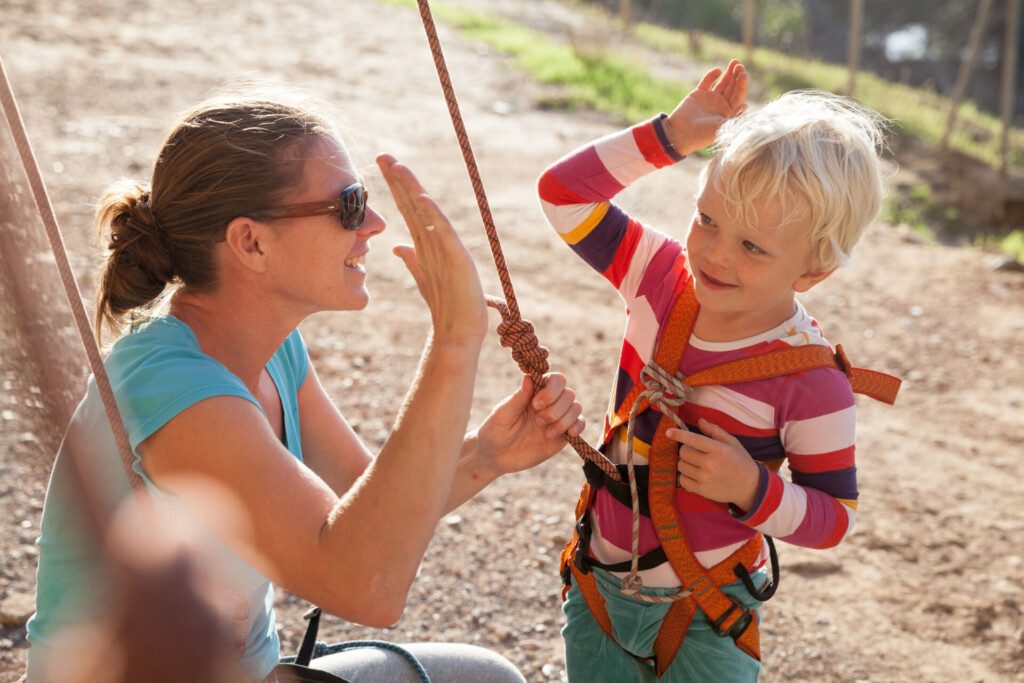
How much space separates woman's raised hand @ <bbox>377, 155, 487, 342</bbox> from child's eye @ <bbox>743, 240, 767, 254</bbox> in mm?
572

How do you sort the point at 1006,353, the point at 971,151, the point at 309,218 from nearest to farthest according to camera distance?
1. the point at 309,218
2. the point at 1006,353
3. the point at 971,151

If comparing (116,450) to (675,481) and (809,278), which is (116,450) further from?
(809,278)

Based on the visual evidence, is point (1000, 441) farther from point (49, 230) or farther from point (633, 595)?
point (49, 230)

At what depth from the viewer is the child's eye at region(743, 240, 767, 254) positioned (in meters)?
1.87

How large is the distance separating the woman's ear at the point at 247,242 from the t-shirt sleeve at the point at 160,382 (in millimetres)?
197

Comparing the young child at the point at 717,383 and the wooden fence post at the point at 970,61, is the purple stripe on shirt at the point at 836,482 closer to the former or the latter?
the young child at the point at 717,383

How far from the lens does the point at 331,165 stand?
1.86 metres

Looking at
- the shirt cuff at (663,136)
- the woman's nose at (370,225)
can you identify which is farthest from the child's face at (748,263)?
the woman's nose at (370,225)

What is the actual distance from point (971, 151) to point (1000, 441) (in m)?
7.38

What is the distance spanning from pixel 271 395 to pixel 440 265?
0.65m

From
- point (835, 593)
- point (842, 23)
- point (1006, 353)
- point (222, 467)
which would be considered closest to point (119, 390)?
point (222, 467)

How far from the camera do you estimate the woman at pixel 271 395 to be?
1.55 metres

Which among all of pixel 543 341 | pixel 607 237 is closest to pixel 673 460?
pixel 607 237

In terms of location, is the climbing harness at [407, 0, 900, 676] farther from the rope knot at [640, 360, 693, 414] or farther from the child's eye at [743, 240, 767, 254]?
the child's eye at [743, 240, 767, 254]
